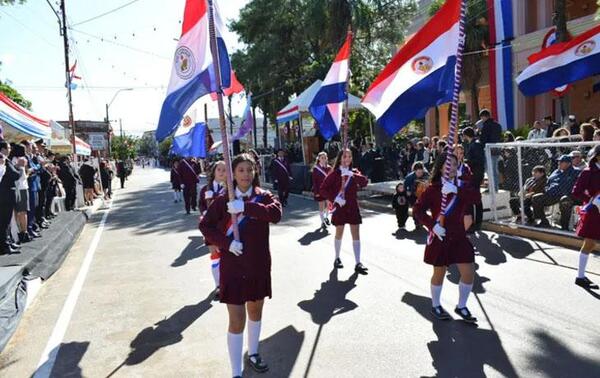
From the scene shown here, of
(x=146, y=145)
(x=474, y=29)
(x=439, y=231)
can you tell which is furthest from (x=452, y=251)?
(x=146, y=145)

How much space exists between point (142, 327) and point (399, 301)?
9.49 ft

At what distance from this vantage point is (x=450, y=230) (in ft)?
16.8

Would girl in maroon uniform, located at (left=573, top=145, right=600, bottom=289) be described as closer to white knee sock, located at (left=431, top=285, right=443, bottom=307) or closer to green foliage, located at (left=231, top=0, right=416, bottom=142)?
white knee sock, located at (left=431, top=285, right=443, bottom=307)

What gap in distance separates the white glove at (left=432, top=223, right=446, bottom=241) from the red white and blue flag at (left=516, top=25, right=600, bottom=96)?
293 inches

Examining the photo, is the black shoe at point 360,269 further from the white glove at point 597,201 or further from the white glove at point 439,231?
the white glove at point 597,201

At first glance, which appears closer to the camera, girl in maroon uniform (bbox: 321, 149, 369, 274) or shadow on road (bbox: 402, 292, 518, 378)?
shadow on road (bbox: 402, 292, 518, 378)

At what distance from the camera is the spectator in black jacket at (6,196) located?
827cm

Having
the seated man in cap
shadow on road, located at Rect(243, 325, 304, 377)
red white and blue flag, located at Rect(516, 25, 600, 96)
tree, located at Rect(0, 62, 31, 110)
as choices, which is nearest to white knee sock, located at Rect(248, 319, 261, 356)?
shadow on road, located at Rect(243, 325, 304, 377)

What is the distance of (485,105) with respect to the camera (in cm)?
3328

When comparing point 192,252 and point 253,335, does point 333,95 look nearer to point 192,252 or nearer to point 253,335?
point 192,252

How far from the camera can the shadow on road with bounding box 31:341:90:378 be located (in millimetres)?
4512

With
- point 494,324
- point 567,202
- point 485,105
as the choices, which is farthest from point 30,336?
point 485,105

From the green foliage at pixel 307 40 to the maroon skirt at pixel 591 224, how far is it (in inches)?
737

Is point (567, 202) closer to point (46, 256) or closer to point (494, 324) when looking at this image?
point (494, 324)
